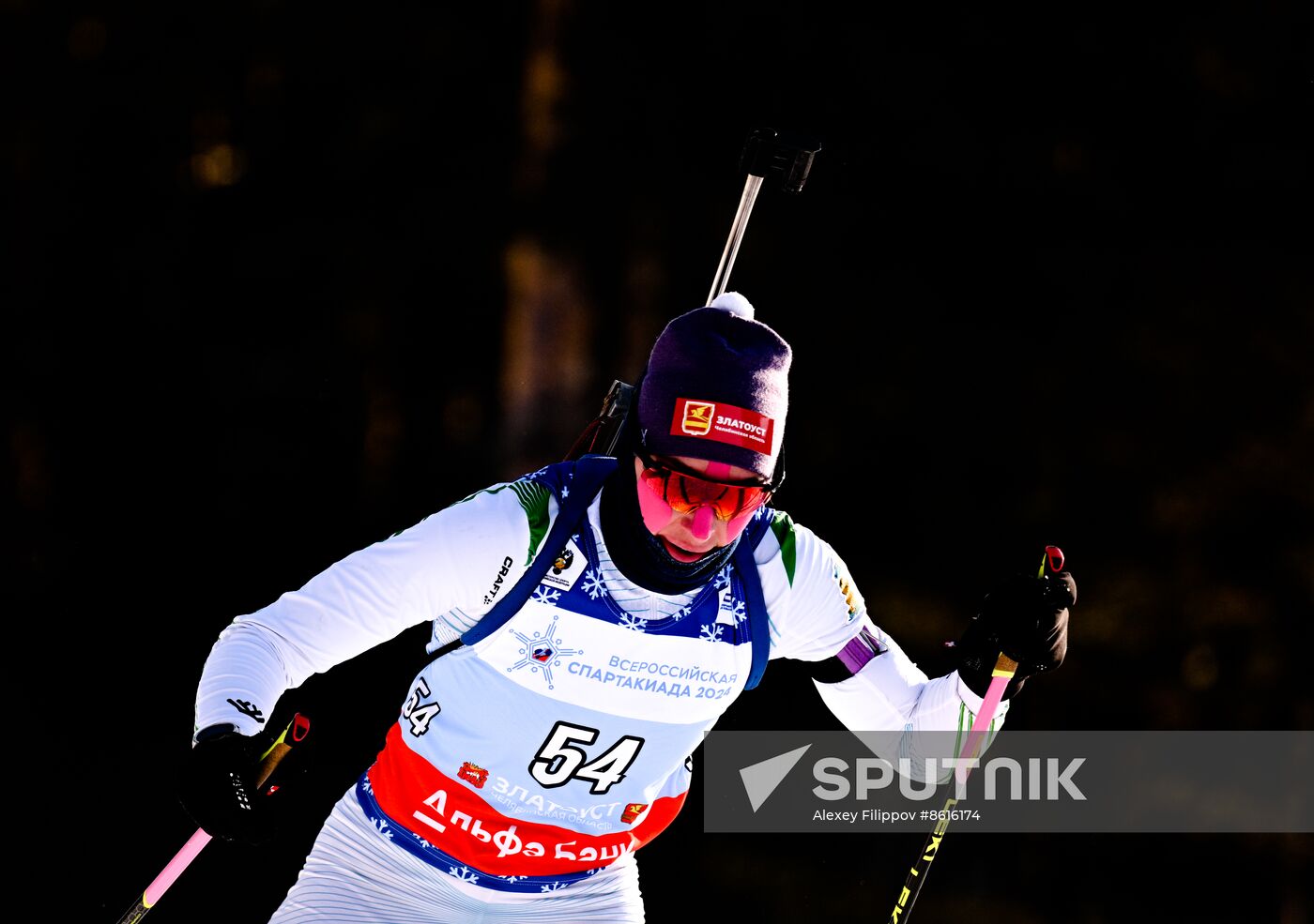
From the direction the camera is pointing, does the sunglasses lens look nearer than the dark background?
Yes

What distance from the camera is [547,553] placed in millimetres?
2537

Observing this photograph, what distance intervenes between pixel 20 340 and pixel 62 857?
200 cm

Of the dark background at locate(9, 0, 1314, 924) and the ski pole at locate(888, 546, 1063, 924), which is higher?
the dark background at locate(9, 0, 1314, 924)

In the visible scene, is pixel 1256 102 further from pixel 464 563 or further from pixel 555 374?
pixel 464 563

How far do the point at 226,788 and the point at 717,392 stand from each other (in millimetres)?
1109

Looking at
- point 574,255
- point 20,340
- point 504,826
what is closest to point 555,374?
point 574,255

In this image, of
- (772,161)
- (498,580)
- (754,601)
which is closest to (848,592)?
(754,601)

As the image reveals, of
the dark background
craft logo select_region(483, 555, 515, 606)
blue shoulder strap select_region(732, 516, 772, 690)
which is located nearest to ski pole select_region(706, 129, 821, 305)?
blue shoulder strap select_region(732, 516, 772, 690)

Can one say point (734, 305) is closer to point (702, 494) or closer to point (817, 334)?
point (702, 494)

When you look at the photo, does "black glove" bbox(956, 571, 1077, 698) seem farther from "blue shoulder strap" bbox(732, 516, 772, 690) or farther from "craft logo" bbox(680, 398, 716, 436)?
"craft logo" bbox(680, 398, 716, 436)

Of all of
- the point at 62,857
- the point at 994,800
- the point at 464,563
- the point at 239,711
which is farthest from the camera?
the point at 994,800

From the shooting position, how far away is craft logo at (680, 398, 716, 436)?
2.55 meters

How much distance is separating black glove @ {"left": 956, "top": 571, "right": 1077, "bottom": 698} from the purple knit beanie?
1.93 feet

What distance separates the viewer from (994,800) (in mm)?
5738
